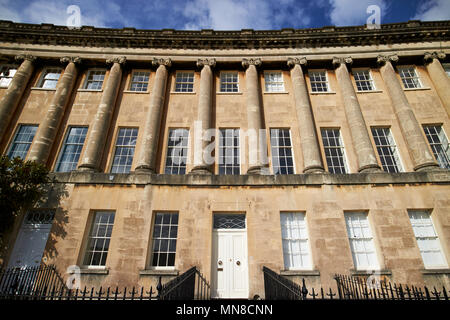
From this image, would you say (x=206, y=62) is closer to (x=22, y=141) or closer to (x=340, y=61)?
(x=340, y=61)

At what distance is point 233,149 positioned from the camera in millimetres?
12273

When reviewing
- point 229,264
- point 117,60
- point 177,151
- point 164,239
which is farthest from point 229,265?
point 117,60

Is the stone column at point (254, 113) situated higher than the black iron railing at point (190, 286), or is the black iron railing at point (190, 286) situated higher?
the stone column at point (254, 113)

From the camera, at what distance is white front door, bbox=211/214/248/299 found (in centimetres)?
905

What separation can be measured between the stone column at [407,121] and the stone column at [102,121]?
50.3ft

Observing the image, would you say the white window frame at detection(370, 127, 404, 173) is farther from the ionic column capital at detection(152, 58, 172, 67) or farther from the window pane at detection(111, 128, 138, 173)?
the window pane at detection(111, 128, 138, 173)

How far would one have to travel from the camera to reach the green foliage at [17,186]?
29.5ft

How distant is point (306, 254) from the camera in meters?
9.70

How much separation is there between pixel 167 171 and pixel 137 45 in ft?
28.1

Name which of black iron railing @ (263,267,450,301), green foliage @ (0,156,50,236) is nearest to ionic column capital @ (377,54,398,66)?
black iron railing @ (263,267,450,301)

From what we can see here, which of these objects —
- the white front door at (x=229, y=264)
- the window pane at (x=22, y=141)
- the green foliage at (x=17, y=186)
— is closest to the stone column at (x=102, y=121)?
the green foliage at (x=17, y=186)

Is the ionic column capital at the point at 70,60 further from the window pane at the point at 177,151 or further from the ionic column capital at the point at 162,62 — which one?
the window pane at the point at 177,151

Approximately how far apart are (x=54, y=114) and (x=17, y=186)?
187 inches

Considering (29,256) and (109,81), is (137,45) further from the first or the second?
(29,256)
